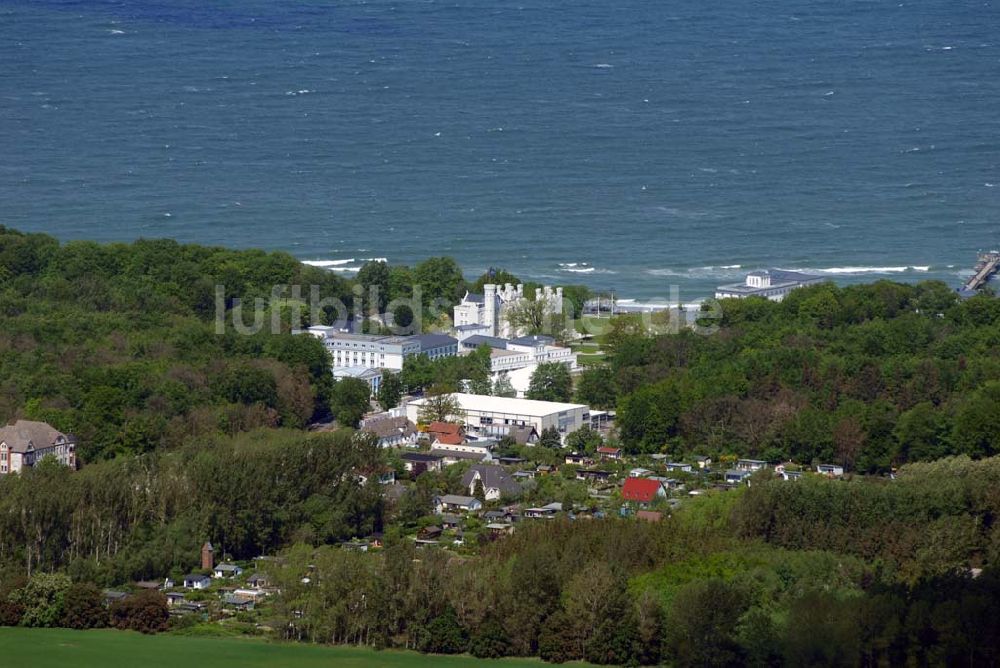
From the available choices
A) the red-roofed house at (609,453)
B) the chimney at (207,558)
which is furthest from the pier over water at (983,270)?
the chimney at (207,558)

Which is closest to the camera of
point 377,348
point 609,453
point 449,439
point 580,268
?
point 609,453

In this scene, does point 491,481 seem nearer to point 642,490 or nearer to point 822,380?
point 642,490

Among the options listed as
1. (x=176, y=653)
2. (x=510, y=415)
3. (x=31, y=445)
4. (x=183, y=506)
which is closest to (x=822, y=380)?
(x=510, y=415)

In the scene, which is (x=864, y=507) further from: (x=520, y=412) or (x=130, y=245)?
(x=130, y=245)

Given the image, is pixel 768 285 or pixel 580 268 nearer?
pixel 768 285

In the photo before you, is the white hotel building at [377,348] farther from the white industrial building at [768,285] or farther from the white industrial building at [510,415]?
the white industrial building at [768,285]

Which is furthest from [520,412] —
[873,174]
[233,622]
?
[873,174]
